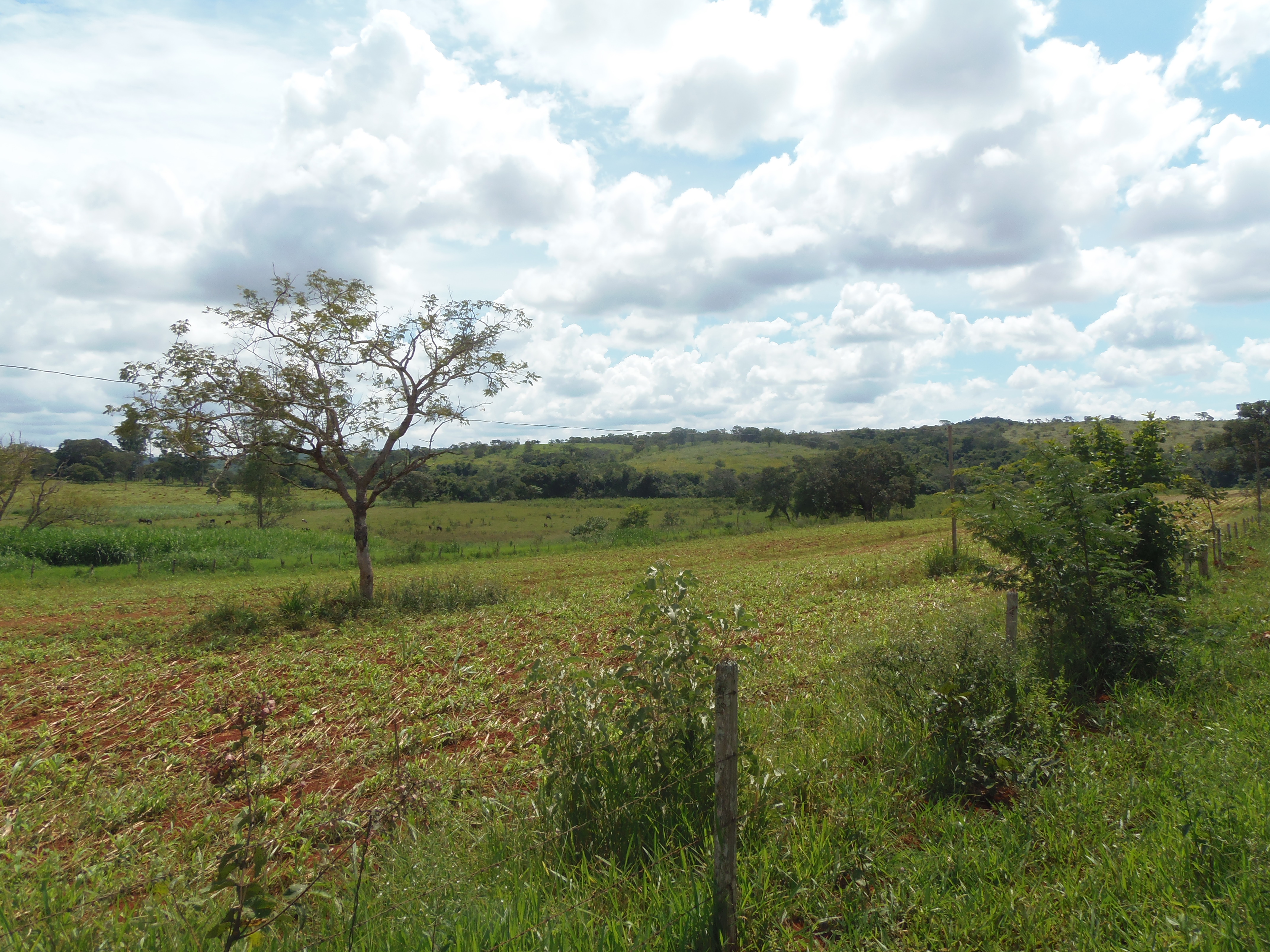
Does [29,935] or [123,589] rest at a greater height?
[29,935]

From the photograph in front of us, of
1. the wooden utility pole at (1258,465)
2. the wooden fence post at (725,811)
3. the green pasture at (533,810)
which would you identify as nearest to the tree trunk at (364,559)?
the green pasture at (533,810)

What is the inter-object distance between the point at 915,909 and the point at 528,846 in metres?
2.31

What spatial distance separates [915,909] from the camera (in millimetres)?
3678

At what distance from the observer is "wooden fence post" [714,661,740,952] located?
3.30 metres

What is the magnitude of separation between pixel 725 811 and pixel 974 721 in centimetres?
295

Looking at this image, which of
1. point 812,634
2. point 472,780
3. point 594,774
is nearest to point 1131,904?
point 594,774

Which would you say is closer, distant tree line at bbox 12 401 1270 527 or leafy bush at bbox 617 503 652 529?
distant tree line at bbox 12 401 1270 527

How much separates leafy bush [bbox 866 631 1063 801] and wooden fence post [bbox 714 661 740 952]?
8.06ft

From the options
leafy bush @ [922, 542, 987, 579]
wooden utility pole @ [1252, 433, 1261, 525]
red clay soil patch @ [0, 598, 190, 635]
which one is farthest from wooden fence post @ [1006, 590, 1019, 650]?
wooden utility pole @ [1252, 433, 1261, 525]

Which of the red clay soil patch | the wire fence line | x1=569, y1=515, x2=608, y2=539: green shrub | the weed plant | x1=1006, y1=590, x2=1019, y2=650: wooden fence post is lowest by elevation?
x1=569, y1=515, x2=608, y2=539: green shrub

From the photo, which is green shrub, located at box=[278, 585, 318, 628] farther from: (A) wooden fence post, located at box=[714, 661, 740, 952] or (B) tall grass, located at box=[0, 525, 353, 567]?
(B) tall grass, located at box=[0, 525, 353, 567]

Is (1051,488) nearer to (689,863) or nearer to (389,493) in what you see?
(689,863)

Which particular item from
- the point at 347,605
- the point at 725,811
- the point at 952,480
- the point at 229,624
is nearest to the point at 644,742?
the point at 725,811

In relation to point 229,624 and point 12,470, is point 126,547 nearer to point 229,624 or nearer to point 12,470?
point 12,470
